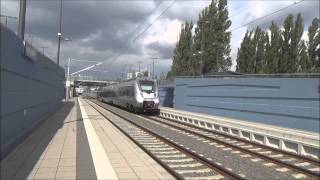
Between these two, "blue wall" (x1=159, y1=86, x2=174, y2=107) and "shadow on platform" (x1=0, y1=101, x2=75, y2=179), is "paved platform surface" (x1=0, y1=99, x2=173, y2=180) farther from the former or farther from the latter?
"blue wall" (x1=159, y1=86, x2=174, y2=107)

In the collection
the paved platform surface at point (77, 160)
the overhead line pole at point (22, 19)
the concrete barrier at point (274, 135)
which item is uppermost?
the overhead line pole at point (22, 19)

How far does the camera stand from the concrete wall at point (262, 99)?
23.6 meters

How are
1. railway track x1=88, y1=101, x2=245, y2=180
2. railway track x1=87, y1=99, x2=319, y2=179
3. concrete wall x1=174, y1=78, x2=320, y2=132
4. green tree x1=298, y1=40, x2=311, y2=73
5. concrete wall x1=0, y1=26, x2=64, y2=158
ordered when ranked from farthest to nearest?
green tree x1=298, y1=40, x2=311, y2=73 < concrete wall x1=174, y1=78, x2=320, y2=132 < concrete wall x1=0, y1=26, x2=64, y2=158 < railway track x1=87, y1=99, x2=319, y2=179 < railway track x1=88, y1=101, x2=245, y2=180

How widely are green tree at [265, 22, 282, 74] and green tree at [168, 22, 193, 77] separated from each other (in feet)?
43.6

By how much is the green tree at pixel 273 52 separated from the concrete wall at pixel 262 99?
9.91 metres

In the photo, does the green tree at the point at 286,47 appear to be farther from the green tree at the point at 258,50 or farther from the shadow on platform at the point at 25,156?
the shadow on platform at the point at 25,156

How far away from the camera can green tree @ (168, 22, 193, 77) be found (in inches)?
2312

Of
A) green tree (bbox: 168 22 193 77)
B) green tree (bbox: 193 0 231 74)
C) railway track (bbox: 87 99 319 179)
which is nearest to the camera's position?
railway track (bbox: 87 99 319 179)

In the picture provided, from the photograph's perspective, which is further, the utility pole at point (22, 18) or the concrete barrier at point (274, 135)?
the utility pole at point (22, 18)

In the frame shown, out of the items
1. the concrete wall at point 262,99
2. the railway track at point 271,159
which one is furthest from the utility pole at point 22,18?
the concrete wall at point 262,99

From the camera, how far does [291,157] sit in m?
14.1

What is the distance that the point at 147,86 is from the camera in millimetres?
36500

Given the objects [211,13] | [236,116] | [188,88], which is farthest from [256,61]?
[236,116]

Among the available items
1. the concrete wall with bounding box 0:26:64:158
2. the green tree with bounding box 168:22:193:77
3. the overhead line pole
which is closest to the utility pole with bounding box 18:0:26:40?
the overhead line pole
